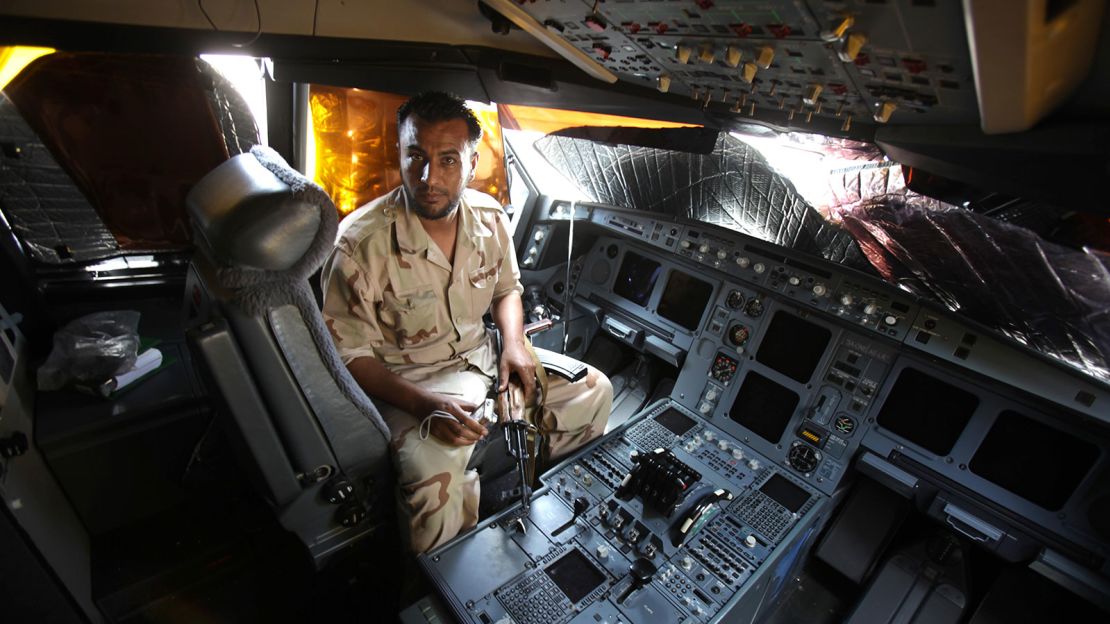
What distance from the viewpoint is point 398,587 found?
2086mm

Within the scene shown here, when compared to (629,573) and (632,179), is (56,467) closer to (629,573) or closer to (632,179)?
(629,573)

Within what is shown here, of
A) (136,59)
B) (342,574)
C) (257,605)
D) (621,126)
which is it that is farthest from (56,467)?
(621,126)

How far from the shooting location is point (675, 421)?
8.55ft

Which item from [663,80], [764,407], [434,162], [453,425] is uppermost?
[663,80]

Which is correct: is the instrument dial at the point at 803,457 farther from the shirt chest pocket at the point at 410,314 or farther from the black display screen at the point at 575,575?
the shirt chest pocket at the point at 410,314

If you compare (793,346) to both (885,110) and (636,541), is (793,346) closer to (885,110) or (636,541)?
(636,541)

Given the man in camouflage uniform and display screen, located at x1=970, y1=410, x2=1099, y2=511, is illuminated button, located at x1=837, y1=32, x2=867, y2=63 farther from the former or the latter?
display screen, located at x1=970, y1=410, x2=1099, y2=511

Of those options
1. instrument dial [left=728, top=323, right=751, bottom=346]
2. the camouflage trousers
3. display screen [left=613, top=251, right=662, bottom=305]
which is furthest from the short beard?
instrument dial [left=728, top=323, right=751, bottom=346]

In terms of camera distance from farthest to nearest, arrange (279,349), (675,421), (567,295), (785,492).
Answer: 1. (567,295)
2. (675,421)
3. (785,492)
4. (279,349)

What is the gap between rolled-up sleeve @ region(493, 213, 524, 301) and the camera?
234cm

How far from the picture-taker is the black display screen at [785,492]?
85.3 inches

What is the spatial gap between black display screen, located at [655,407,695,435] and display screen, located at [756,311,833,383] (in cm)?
50

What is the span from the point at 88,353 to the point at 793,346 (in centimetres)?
311

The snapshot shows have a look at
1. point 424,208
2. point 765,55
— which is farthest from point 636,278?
point 765,55
